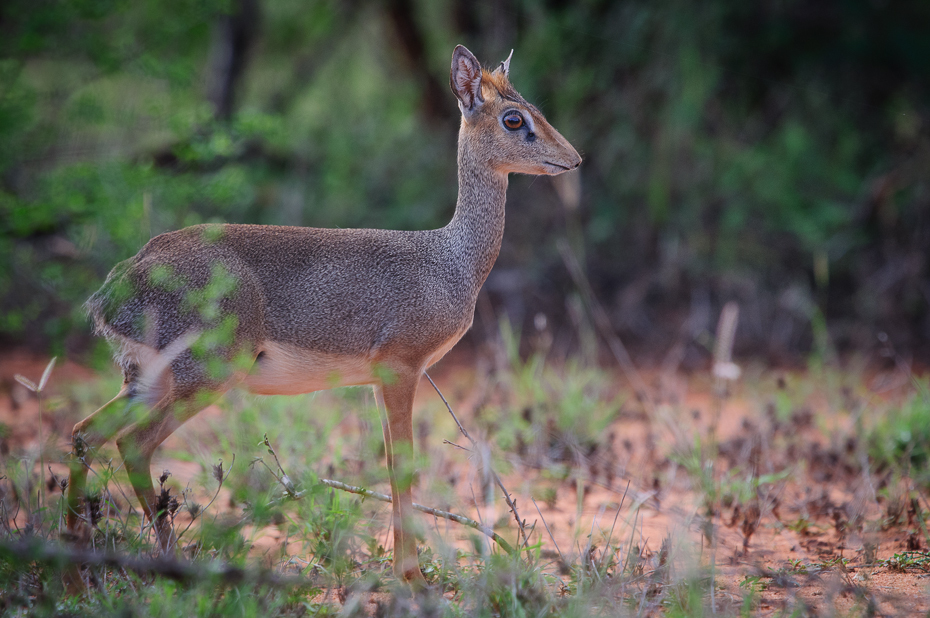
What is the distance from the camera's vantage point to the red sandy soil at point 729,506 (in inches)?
140

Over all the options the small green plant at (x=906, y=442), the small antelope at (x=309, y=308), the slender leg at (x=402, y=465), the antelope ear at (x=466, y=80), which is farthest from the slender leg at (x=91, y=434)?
the small green plant at (x=906, y=442)

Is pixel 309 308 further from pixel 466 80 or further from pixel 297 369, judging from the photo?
pixel 466 80

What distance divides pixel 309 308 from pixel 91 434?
3.49 feet

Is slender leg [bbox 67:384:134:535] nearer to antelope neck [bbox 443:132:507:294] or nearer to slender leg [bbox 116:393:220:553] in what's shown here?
slender leg [bbox 116:393:220:553]

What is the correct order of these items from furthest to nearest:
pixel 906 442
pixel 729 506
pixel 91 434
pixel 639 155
A: pixel 639 155
pixel 906 442
pixel 729 506
pixel 91 434

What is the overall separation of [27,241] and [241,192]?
105 inches

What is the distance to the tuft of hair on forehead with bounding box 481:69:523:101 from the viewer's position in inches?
165

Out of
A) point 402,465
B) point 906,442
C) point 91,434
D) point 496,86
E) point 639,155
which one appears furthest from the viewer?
point 639,155

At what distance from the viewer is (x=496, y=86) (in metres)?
4.25

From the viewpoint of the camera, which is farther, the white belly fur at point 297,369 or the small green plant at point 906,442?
the small green plant at point 906,442

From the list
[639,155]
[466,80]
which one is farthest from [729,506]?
[639,155]

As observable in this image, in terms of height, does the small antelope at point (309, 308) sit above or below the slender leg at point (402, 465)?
above

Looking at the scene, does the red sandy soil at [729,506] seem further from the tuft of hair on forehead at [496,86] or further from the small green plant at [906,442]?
the tuft of hair on forehead at [496,86]

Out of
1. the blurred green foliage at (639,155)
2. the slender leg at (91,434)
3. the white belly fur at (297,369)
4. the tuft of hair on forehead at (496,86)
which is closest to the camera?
the slender leg at (91,434)
